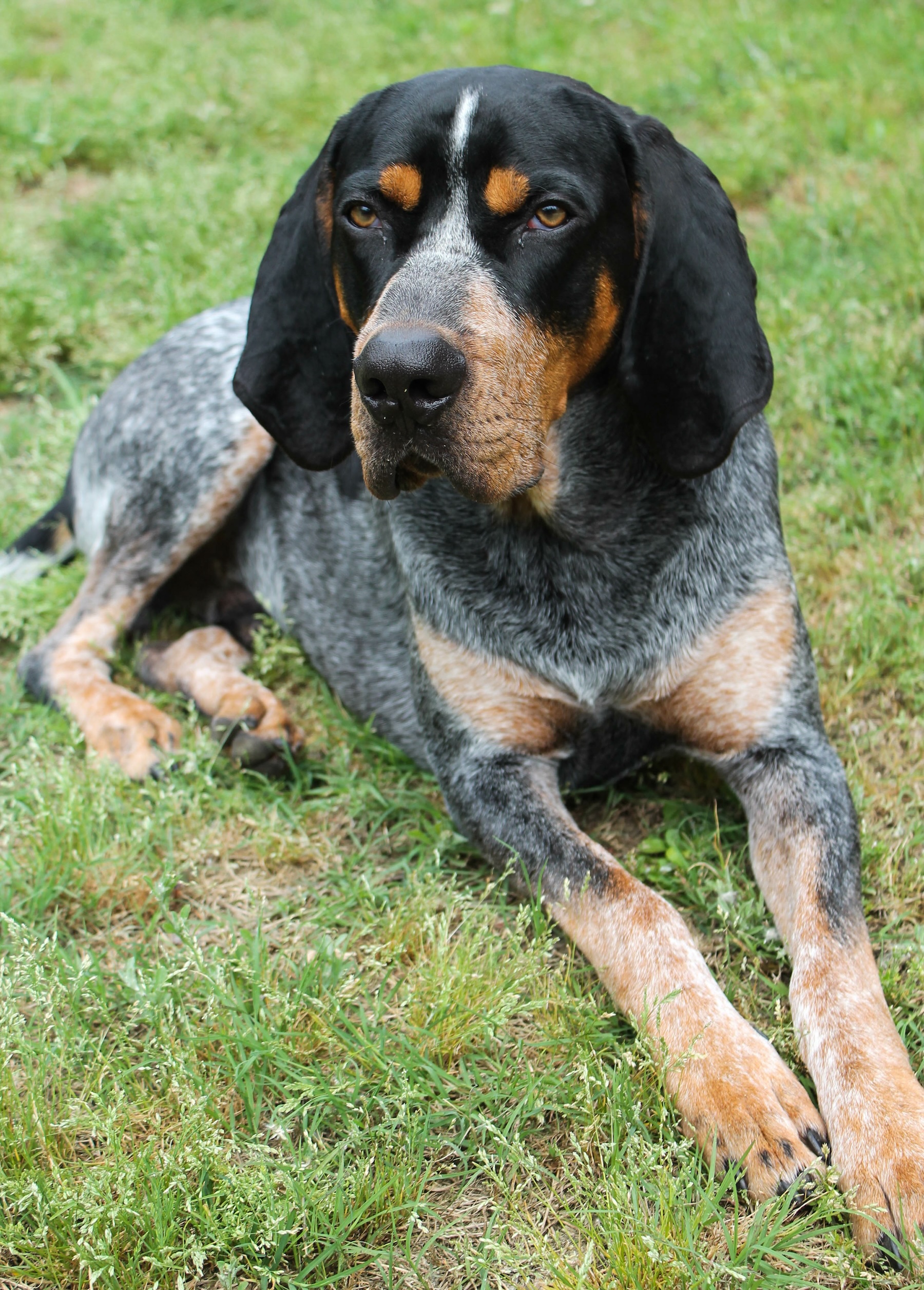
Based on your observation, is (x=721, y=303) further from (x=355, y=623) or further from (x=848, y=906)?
(x=355, y=623)

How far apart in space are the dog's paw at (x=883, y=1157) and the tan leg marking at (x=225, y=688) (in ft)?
6.21

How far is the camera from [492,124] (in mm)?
2695

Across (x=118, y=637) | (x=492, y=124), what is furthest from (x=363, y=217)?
(x=118, y=637)

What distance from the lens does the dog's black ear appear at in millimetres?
3199

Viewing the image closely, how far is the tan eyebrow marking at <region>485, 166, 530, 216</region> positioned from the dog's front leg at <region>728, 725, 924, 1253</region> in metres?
1.42

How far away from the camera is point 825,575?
401 cm

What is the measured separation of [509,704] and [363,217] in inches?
48.8

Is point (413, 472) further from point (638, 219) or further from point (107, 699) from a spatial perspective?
point (107, 699)

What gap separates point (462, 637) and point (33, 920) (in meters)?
1.28

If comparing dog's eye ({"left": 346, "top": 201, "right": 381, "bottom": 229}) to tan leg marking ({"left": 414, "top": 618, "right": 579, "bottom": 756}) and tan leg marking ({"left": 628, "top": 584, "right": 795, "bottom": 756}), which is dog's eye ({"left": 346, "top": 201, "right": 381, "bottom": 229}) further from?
tan leg marking ({"left": 628, "top": 584, "right": 795, "bottom": 756})

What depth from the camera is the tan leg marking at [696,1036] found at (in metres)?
2.28

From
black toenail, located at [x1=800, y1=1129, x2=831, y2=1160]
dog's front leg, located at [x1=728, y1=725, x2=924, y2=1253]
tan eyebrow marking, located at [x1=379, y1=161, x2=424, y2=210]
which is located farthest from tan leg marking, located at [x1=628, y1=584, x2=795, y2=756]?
tan eyebrow marking, located at [x1=379, y1=161, x2=424, y2=210]

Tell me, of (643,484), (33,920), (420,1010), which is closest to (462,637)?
(643,484)

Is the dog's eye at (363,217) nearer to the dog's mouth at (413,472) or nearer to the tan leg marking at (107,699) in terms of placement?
the dog's mouth at (413,472)
